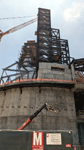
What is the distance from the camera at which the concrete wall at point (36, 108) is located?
22781 millimetres

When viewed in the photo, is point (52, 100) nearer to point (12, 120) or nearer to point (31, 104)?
point (31, 104)

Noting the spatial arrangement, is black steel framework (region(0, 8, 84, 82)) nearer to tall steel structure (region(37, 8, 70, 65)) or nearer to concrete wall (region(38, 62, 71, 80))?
tall steel structure (region(37, 8, 70, 65))

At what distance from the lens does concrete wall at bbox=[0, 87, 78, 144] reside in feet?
74.7

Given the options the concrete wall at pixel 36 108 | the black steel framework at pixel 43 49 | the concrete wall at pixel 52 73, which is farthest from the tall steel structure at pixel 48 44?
the concrete wall at pixel 36 108

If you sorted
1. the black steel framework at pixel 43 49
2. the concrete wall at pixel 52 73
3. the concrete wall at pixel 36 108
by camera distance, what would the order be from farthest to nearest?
the black steel framework at pixel 43 49
the concrete wall at pixel 52 73
the concrete wall at pixel 36 108

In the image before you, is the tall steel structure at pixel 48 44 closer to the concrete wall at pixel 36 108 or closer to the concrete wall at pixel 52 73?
the concrete wall at pixel 52 73

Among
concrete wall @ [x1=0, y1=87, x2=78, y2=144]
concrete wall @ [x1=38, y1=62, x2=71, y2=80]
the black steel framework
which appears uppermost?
the black steel framework

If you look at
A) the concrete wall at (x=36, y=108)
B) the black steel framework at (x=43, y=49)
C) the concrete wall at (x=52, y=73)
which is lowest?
the concrete wall at (x=36, y=108)

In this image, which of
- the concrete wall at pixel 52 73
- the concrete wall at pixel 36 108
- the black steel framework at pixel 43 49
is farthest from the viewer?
the black steel framework at pixel 43 49

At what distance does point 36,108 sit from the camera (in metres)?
24.0

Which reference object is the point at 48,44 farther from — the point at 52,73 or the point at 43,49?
the point at 52,73

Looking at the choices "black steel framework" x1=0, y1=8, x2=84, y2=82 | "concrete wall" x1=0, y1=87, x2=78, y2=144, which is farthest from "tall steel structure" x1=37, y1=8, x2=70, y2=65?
"concrete wall" x1=0, y1=87, x2=78, y2=144

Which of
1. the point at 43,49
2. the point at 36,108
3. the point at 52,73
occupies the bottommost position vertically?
the point at 36,108

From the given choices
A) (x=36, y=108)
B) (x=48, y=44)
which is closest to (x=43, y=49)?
(x=48, y=44)
